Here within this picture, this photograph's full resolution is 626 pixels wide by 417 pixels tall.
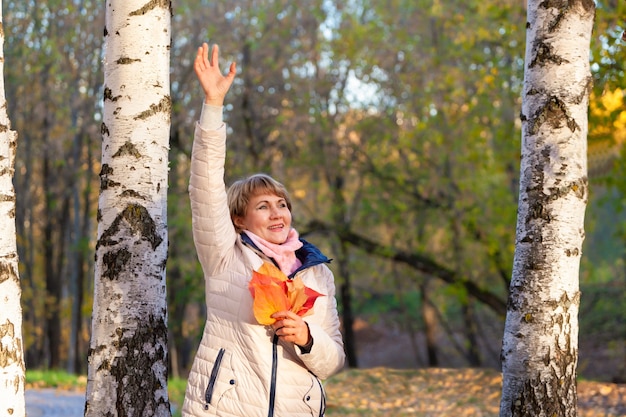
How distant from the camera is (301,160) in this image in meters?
16.3

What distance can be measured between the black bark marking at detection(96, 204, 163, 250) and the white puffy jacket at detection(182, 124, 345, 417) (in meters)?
0.55

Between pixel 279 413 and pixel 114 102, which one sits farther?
pixel 114 102

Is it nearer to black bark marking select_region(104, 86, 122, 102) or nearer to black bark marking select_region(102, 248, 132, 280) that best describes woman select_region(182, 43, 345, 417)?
black bark marking select_region(102, 248, 132, 280)

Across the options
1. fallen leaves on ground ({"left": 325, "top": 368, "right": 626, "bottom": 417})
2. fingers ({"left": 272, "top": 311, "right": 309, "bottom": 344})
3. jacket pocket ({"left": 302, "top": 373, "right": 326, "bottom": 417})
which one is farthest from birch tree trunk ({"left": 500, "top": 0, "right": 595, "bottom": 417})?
fallen leaves on ground ({"left": 325, "top": 368, "right": 626, "bottom": 417})

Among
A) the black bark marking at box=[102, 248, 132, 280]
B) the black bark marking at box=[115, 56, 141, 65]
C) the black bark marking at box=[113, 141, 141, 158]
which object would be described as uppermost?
the black bark marking at box=[115, 56, 141, 65]

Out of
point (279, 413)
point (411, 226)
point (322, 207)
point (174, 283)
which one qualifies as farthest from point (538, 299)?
point (174, 283)

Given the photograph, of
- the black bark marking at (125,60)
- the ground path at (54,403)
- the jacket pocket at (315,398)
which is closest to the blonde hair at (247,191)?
the jacket pocket at (315,398)

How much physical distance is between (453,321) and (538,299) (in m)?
21.2

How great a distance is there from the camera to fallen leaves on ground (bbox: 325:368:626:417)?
7.75m

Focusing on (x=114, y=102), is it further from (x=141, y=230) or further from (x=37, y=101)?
(x=37, y=101)

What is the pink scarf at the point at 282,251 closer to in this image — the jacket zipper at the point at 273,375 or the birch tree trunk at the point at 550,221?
the jacket zipper at the point at 273,375

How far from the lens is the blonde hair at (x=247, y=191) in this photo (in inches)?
136

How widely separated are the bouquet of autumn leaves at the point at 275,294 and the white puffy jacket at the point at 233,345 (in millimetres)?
123

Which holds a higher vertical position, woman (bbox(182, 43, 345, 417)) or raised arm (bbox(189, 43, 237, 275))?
raised arm (bbox(189, 43, 237, 275))
